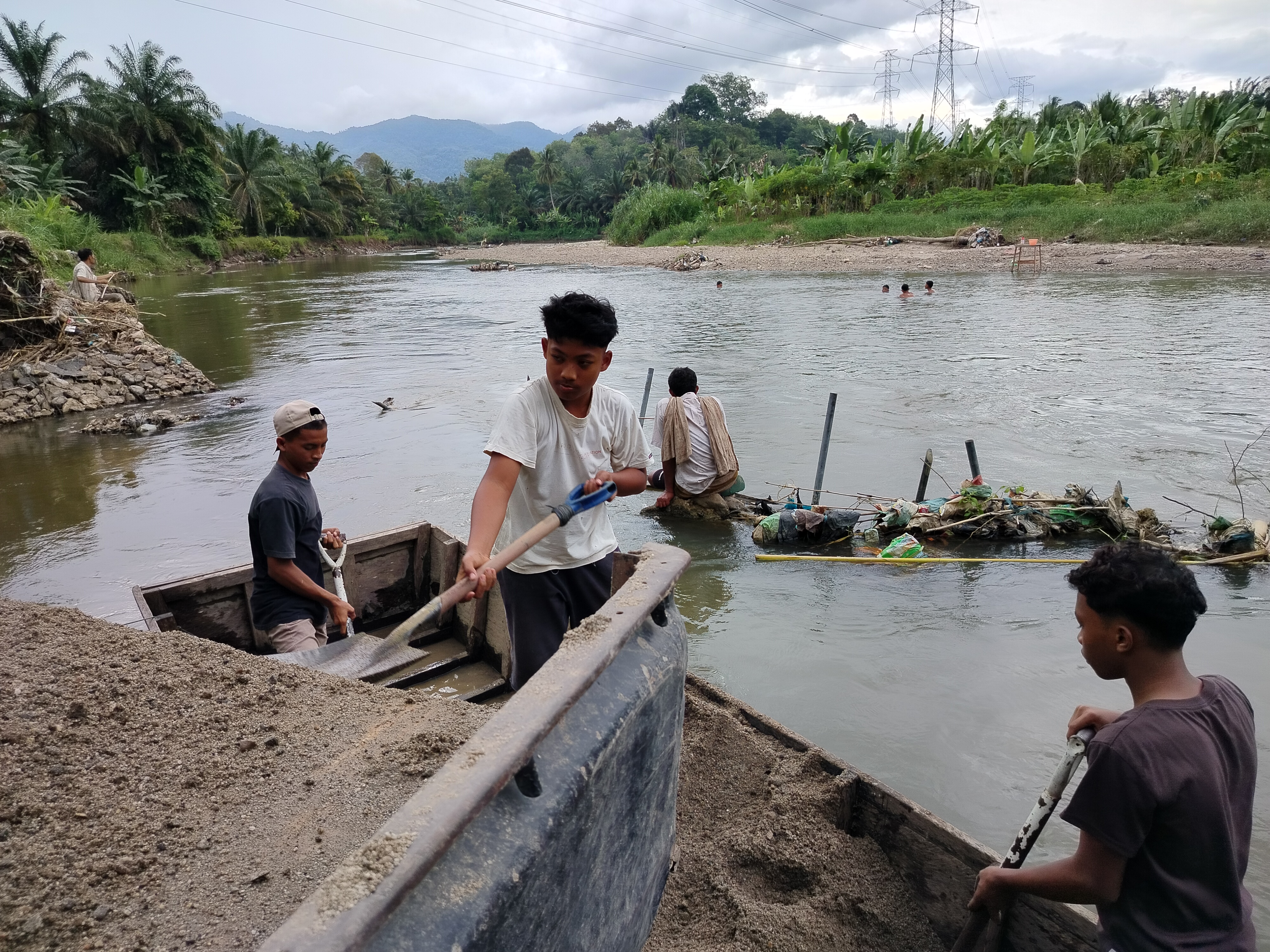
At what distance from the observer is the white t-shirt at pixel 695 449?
6586 mm

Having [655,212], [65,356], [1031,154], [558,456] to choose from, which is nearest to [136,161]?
[655,212]

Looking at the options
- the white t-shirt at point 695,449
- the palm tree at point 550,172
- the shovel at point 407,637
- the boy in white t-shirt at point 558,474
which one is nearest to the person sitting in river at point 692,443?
the white t-shirt at point 695,449

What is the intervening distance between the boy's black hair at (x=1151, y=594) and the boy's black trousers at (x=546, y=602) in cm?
136

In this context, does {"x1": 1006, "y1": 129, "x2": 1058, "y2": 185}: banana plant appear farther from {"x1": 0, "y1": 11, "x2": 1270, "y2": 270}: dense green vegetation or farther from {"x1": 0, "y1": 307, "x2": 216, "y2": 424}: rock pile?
{"x1": 0, "y1": 307, "x2": 216, "y2": 424}: rock pile

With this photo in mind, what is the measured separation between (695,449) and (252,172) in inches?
1981

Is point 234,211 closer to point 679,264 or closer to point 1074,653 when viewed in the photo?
point 679,264

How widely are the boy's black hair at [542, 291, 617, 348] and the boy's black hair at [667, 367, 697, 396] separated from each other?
14.0 ft

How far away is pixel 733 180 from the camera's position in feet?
148

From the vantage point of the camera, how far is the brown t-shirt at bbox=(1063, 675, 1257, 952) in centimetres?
154

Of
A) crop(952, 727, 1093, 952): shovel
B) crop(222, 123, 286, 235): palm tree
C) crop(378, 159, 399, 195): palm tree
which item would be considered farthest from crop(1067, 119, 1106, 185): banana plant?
crop(378, 159, 399, 195): palm tree

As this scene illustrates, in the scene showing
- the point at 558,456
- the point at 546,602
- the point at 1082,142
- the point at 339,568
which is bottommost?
the point at 339,568

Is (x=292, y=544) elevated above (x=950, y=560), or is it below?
above

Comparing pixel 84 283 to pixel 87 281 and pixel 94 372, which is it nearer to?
pixel 87 281

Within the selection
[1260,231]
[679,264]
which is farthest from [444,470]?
[679,264]
